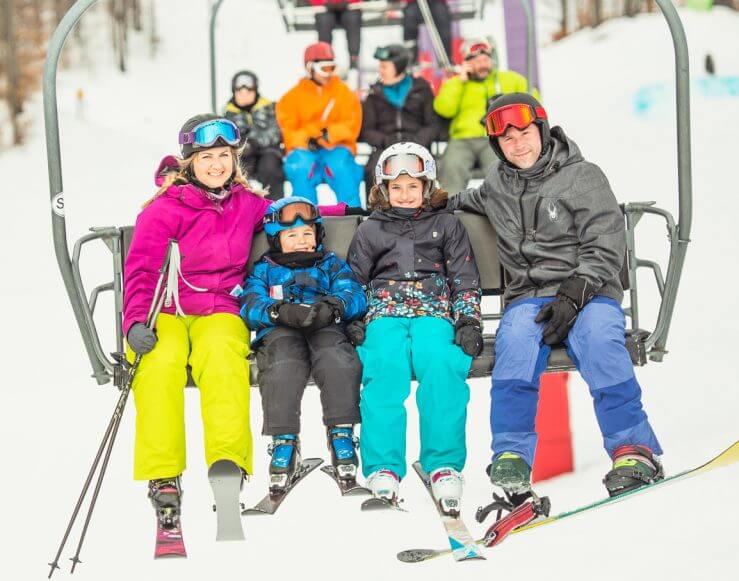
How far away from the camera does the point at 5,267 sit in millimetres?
12016

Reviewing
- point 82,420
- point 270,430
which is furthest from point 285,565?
point 82,420

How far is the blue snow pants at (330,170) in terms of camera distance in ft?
25.0

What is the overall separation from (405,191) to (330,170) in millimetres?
2862

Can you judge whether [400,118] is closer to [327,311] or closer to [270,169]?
[270,169]

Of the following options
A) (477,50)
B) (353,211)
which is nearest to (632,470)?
(353,211)

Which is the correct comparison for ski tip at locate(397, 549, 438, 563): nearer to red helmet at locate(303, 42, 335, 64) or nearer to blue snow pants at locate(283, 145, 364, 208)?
blue snow pants at locate(283, 145, 364, 208)

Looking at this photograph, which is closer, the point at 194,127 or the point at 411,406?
the point at 194,127

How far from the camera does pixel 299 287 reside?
4684mm

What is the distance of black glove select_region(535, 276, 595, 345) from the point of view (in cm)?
430

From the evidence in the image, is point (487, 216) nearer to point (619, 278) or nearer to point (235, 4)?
point (619, 278)

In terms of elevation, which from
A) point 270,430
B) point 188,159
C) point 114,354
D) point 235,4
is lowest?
point 270,430

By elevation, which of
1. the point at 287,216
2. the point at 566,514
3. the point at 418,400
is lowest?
the point at 566,514

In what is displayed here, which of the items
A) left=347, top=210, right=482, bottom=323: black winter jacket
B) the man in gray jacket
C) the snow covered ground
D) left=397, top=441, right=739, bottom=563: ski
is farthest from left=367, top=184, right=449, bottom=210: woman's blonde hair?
left=397, top=441, right=739, bottom=563: ski

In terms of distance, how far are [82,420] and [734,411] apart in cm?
482
